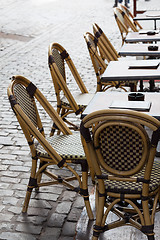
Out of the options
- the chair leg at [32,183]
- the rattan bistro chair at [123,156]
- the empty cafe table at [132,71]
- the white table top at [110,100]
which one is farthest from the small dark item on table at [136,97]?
the chair leg at [32,183]

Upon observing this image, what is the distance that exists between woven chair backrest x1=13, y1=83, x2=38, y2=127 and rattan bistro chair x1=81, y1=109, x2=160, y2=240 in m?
0.94

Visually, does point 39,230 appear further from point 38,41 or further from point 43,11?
point 43,11

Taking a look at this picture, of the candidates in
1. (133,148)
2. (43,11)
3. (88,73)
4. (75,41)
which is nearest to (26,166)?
(133,148)

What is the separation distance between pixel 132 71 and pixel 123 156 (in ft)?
7.02

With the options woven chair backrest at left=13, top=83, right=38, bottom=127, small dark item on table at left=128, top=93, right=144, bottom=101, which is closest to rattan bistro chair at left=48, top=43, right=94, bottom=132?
woven chair backrest at left=13, top=83, right=38, bottom=127

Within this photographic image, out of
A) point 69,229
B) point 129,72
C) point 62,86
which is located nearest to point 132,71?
point 129,72

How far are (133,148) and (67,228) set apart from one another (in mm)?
1128

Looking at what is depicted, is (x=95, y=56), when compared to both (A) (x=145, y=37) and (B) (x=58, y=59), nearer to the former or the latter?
(B) (x=58, y=59)

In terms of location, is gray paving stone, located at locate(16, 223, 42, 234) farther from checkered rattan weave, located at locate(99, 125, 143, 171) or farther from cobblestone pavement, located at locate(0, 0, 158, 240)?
checkered rattan weave, located at locate(99, 125, 143, 171)

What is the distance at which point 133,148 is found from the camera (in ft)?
9.64

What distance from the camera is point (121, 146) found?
2955mm

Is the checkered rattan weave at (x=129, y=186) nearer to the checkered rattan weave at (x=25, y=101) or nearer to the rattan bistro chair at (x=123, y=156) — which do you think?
the rattan bistro chair at (x=123, y=156)

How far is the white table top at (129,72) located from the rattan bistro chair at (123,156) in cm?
157

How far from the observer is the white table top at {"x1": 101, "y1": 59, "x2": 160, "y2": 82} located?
15.5 ft
